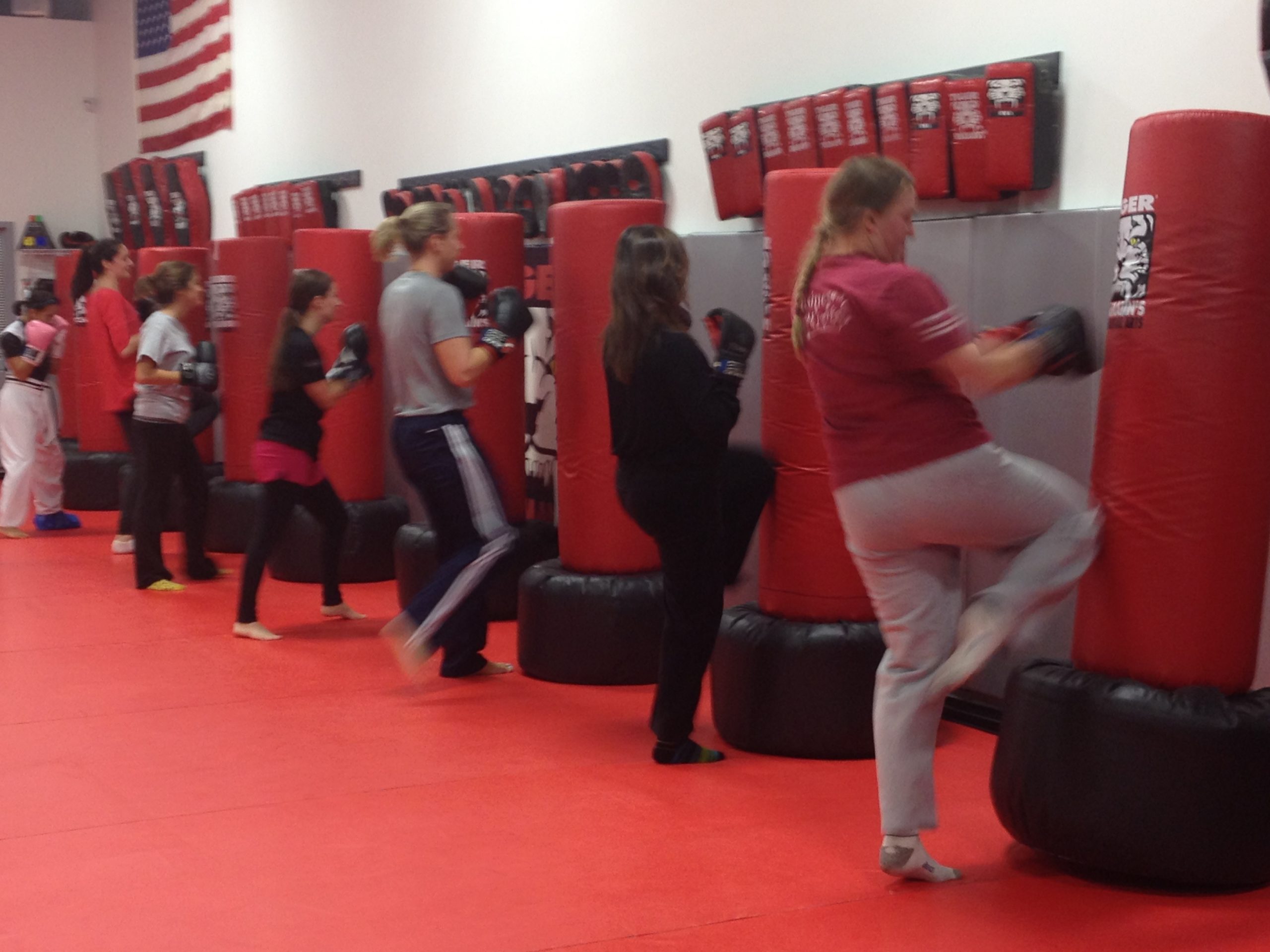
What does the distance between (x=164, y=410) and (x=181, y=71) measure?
577 cm

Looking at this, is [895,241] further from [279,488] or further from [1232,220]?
[279,488]

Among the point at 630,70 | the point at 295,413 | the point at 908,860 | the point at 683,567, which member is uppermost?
the point at 630,70

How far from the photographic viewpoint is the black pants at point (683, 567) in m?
3.86

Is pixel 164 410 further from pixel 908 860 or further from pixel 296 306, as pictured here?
pixel 908 860

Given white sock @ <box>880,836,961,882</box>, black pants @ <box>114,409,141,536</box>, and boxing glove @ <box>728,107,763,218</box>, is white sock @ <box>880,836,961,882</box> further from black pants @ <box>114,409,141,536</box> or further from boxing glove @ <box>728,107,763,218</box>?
black pants @ <box>114,409,141,536</box>

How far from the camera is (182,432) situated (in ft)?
21.9

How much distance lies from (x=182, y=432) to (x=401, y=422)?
228 cm

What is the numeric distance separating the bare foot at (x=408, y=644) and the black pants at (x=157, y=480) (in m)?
2.31

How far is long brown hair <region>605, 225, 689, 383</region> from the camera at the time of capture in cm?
384

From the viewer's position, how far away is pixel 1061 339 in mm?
2865

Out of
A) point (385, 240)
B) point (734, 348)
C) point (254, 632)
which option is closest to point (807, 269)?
point (734, 348)

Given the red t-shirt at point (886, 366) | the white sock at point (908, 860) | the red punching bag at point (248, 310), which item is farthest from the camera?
the red punching bag at point (248, 310)

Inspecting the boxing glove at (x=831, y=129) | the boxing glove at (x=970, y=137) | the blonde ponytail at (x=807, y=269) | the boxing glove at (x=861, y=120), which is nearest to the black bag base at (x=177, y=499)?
the boxing glove at (x=831, y=129)

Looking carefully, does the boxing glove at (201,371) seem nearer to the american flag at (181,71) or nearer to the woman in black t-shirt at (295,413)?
the woman in black t-shirt at (295,413)
